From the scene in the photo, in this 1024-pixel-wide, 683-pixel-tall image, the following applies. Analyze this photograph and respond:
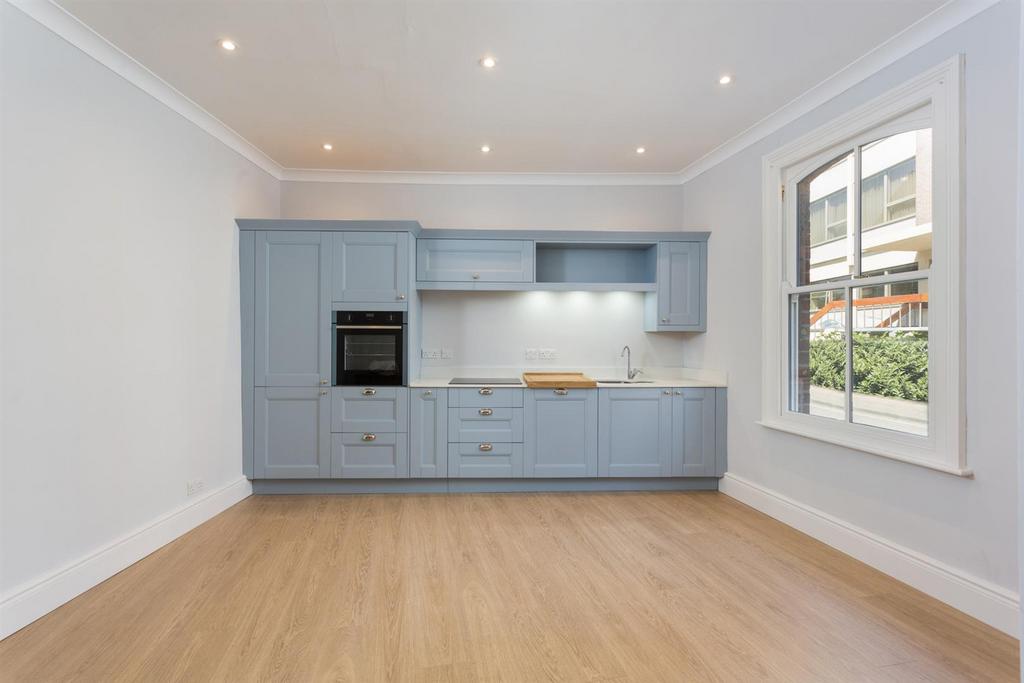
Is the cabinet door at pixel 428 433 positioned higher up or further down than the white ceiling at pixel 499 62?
further down

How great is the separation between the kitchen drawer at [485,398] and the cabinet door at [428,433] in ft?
0.31

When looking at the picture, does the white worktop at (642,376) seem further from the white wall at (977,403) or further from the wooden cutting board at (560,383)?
the white wall at (977,403)

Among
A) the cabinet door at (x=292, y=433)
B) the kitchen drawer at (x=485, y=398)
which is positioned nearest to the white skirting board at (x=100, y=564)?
the cabinet door at (x=292, y=433)

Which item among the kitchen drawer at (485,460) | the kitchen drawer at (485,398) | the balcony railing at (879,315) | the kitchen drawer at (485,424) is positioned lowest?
the kitchen drawer at (485,460)

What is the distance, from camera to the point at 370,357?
12.4 ft

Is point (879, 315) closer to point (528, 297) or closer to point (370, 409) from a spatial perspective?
point (528, 297)

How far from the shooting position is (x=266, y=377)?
12.2ft

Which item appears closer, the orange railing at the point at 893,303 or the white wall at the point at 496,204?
the orange railing at the point at 893,303

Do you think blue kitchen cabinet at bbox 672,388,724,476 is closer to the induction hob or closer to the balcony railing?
the balcony railing

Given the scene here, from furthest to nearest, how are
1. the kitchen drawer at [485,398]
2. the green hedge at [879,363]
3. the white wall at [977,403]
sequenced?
the kitchen drawer at [485,398] < the green hedge at [879,363] < the white wall at [977,403]

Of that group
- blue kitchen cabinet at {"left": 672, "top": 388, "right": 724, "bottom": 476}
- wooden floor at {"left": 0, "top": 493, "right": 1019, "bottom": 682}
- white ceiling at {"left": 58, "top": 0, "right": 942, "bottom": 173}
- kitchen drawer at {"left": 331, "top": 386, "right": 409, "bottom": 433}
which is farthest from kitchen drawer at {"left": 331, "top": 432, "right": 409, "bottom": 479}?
white ceiling at {"left": 58, "top": 0, "right": 942, "bottom": 173}

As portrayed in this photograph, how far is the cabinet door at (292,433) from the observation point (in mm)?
3713

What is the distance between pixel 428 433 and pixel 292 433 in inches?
41.5

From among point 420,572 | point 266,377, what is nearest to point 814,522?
point 420,572
